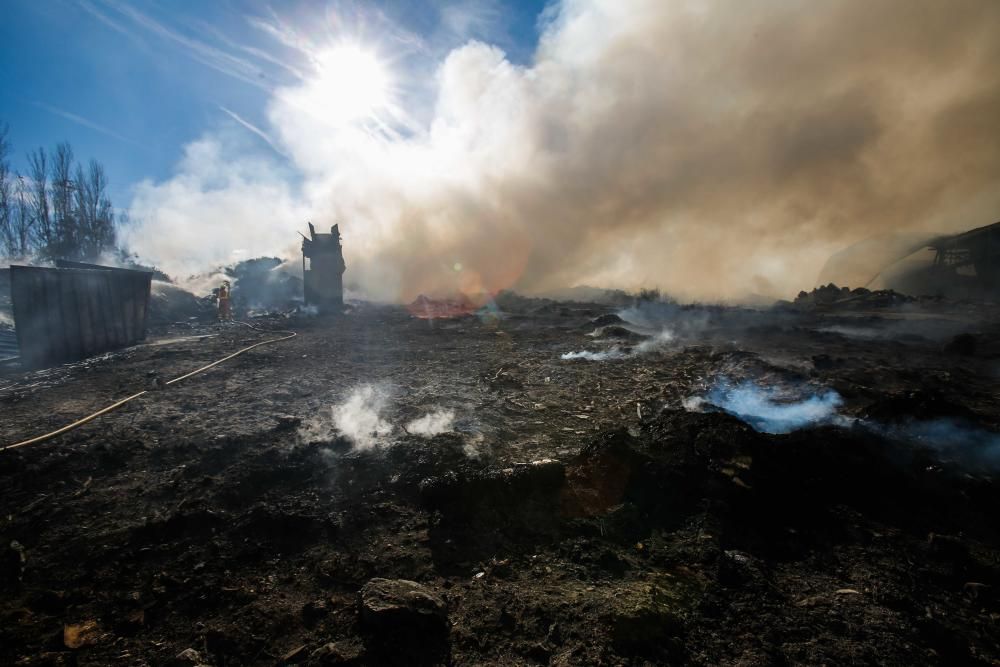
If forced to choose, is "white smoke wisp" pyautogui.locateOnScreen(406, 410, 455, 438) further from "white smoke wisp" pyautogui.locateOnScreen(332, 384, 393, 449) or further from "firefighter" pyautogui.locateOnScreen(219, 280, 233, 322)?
"firefighter" pyautogui.locateOnScreen(219, 280, 233, 322)

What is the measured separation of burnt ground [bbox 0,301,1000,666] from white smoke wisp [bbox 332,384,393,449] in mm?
143

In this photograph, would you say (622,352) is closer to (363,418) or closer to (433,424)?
(433,424)

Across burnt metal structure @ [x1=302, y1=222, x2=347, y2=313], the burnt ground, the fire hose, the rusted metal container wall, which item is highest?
burnt metal structure @ [x1=302, y1=222, x2=347, y2=313]

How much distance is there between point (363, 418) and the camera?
219 inches

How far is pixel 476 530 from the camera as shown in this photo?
3.29 metres

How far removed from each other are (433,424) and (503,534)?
7.59 feet

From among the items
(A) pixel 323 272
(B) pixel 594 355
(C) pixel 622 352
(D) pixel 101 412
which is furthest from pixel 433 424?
(A) pixel 323 272

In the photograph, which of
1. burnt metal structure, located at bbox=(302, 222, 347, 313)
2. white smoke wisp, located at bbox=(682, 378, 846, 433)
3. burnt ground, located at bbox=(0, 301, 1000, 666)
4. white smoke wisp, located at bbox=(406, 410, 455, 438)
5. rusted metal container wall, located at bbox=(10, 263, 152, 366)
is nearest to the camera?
burnt ground, located at bbox=(0, 301, 1000, 666)

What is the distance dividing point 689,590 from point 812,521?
1.41 meters

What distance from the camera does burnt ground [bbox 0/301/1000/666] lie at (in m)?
2.26

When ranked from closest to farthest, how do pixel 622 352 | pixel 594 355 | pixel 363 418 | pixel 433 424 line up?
pixel 433 424
pixel 363 418
pixel 594 355
pixel 622 352

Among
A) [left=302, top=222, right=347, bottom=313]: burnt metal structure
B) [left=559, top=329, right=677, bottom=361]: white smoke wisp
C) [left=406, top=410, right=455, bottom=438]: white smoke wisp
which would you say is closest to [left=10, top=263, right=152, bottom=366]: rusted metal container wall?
[left=302, top=222, right=347, bottom=313]: burnt metal structure

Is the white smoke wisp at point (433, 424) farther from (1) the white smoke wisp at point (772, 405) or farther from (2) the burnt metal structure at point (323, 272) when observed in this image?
(2) the burnt metal structure at point (323, 272)

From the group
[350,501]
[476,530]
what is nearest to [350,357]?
[350,501]
